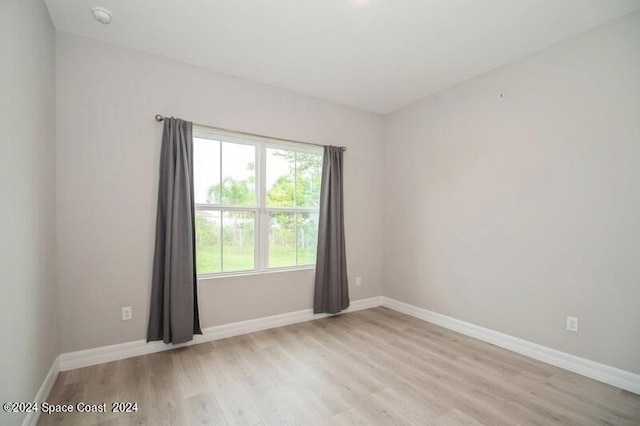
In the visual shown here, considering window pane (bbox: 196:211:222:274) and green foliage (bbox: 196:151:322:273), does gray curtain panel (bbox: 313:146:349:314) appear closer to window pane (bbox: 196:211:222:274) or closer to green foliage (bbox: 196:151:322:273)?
green foliage (bbox: 196:151:322:273)

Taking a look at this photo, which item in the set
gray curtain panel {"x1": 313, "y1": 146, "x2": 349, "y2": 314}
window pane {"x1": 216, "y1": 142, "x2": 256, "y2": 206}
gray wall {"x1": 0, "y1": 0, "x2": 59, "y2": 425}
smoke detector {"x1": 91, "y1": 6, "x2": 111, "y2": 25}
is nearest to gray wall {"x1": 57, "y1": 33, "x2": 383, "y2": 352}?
gray wall {"x1": 0, "y1": 0, "x2": 59, "y2": 425}

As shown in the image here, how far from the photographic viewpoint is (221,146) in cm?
310

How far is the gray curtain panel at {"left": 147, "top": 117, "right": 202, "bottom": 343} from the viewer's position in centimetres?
265

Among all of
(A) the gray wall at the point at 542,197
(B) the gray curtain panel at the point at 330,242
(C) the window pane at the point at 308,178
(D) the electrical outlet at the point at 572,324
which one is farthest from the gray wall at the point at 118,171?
(D) the electrical outlet at the point at 572,324

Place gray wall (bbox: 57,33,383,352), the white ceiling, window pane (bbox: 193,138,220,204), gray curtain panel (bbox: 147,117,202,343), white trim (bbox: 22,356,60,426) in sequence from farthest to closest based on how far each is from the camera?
window pane (bbox: 193,138,220,204) < gray curtain panel (bbox: 147,117,202,343) < gray wall (bbox: 57,33,383,352) < the white ceiling < white trim (bbox: 22,356,60,426)

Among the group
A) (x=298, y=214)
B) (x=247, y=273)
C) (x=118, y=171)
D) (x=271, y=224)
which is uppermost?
(x=118, y=171)

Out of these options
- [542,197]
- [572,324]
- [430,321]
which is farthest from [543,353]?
[542,197]

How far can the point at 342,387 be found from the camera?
2168 millimetres

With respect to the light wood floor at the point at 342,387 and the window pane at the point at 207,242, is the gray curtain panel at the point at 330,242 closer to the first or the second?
the light wood floor at the point at 342,387

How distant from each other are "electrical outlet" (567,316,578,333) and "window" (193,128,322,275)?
8.24ft

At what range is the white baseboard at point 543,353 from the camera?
2.16 m

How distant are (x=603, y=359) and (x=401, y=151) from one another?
2.84 metres

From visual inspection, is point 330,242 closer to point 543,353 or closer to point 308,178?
point 308,178

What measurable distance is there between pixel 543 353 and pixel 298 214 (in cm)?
274
